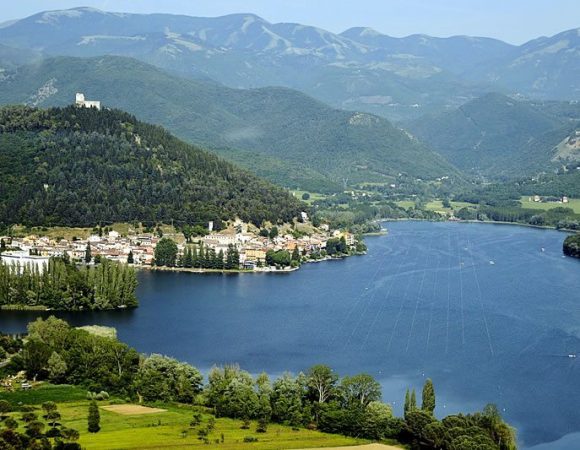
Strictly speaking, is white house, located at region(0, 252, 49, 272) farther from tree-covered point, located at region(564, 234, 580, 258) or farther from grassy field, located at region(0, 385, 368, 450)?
tree-covered point, located at region(564, 234, 580, 258)

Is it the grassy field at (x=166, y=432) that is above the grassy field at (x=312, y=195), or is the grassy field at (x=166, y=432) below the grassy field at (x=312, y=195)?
below

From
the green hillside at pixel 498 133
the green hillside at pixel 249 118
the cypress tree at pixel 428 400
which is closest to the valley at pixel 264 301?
the cypress tree at pixel 428 400

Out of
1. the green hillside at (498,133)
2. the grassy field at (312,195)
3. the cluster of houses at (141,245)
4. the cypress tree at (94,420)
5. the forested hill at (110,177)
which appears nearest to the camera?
the cypress tree at (94,420)

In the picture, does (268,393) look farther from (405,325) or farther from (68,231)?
(68,231)

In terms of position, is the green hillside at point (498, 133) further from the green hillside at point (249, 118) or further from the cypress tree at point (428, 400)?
the cypress tree at point (428, 400)

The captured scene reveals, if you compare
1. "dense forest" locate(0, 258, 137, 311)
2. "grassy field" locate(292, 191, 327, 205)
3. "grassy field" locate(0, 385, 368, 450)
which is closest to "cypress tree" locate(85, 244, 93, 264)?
"dense forest" locate(0, 258, 137, 311)

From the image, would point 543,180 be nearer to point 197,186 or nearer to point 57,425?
point 197,186
